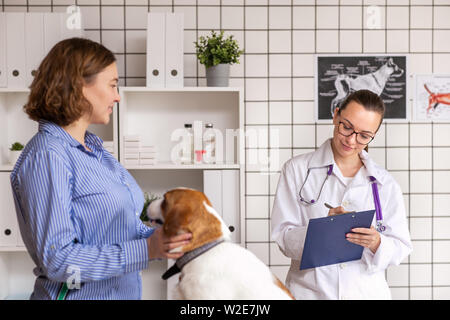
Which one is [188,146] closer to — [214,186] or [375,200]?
[214,186]

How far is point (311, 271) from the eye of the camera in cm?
127

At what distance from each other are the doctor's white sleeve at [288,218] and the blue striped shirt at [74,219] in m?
0.53

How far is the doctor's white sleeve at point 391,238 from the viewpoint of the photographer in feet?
4.01

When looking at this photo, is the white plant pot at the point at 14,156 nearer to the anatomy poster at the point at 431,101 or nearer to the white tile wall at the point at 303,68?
the white tile wall at the point at 303,68

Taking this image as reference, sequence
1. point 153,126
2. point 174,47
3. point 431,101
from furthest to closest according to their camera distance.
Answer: point 431,101 < point 153,126 < point 174,47

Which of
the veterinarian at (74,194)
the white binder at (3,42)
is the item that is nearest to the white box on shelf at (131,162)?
the white binder at (3,42)

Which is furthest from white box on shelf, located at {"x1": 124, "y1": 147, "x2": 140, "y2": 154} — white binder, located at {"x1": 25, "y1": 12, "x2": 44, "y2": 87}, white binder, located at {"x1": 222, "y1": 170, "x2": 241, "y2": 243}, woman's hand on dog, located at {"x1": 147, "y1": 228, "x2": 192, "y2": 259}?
woman's hand on dog, located at {"x1": 147, "y1": 228, "x2": 192, "y2": 259}

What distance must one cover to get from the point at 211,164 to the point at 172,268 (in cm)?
122

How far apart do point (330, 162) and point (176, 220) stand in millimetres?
756

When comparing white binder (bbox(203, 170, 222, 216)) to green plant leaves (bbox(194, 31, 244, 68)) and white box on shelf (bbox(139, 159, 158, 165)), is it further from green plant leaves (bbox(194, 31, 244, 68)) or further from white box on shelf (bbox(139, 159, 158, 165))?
green plant leaves (bbox(194, 31, 244, 68))

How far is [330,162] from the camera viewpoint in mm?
1336

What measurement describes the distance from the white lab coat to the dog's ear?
61 cm

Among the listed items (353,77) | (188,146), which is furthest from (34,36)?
(353,77)
